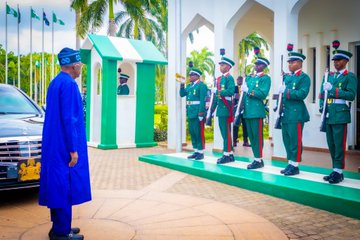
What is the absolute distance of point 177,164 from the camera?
840 cm

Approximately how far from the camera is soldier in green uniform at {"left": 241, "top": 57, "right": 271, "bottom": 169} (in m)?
7.18

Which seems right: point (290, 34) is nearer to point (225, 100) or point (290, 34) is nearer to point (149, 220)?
point (225, 100)

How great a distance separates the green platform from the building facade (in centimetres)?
147

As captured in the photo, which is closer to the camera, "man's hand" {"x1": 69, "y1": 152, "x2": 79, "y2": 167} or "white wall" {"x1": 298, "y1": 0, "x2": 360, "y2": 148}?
"man's hand" {"x1": 69, "y1": 152, "x2": 79, "y2": 167}

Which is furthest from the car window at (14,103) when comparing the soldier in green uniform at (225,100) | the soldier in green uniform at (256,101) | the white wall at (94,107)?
the white wall at (94,107)

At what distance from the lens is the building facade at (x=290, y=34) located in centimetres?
862

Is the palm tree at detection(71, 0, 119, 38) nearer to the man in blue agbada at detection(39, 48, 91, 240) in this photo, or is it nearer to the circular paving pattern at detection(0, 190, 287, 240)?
the circular paving pattern at detection(0, 190, 287, 240)

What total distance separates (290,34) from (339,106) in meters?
2.92

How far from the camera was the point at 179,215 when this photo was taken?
513cm

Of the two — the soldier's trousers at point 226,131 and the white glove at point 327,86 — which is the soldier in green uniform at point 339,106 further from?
the soldier's trousers at point 226,131

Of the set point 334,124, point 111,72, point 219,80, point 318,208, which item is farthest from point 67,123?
point 111,72

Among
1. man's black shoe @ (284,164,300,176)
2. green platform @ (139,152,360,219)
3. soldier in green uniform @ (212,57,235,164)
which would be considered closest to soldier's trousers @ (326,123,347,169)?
green platform @ (139,152,360,219)

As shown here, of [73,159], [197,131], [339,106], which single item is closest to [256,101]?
[339,106]

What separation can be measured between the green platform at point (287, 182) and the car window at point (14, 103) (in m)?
3.12
